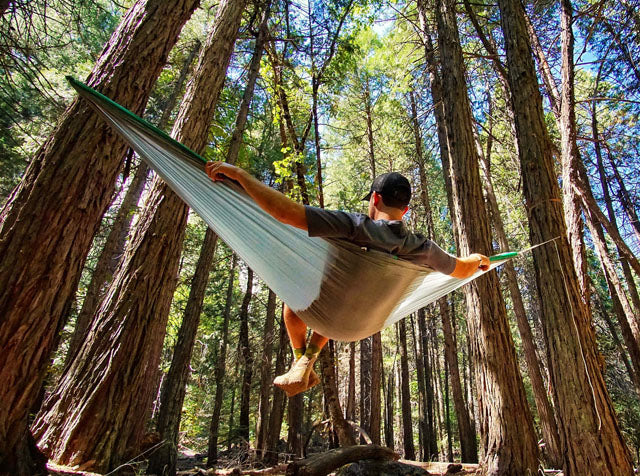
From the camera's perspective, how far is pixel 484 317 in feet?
8.95

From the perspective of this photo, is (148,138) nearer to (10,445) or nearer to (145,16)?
(145,16)

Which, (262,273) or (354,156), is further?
(354,156)

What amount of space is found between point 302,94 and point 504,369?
4586mm

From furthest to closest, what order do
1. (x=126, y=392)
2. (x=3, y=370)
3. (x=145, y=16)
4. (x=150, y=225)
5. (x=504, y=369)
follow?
(x=504, y=369), (x=150, y=225), (x=126, y=392), (x=145, y=16), (x=3, y=370)

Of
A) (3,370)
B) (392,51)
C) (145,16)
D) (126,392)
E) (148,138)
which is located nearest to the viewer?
(3,370)

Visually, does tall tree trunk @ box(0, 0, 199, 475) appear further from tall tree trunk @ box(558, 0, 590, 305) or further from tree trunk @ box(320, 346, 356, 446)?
tall tree trunk @ box(558, 0, 590, 305)

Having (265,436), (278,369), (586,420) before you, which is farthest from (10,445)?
(265,436)

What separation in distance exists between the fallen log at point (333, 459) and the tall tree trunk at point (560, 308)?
1673 millimetres

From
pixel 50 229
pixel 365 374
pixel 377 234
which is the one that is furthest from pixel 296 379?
pixel 365 374

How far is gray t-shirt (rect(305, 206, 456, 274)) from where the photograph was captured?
1.30m

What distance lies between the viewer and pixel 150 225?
2.21m

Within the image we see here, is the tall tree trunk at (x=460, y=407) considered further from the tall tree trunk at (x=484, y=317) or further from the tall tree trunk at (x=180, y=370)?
the tall tree trunk at (x=180, y=370)

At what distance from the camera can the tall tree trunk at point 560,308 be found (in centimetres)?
190

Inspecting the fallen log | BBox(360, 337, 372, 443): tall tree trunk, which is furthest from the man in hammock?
BBox(360, 337, 372, 443): tall tree trunk
